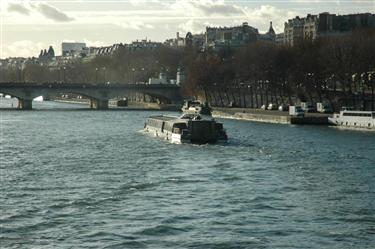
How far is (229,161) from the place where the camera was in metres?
42.5

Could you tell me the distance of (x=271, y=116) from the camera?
81562 mm

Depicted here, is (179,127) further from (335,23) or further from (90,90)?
(335,23)

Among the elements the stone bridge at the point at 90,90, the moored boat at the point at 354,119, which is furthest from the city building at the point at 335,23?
the moored boat at the point at 354,119

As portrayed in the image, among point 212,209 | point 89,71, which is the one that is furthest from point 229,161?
point 89,71

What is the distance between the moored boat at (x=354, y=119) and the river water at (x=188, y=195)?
47.9 ft

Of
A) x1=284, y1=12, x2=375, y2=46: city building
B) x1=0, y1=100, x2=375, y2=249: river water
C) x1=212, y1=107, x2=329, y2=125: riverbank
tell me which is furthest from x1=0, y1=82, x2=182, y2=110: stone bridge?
x1=0, y1=100, x2=375, y2=249: river water

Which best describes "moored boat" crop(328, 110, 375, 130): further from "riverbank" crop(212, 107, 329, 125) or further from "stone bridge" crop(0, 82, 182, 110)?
"stone bridge" crop(0, 82, 182, 110)

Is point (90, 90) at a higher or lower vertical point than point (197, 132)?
higher

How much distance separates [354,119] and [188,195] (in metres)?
41.1

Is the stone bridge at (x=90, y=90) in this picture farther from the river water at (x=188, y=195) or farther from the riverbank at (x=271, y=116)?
the river water at (x=188, y=195)

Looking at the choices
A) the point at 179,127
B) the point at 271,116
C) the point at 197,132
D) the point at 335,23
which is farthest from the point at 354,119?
the point at 335,23

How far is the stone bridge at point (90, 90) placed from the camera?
11581cm

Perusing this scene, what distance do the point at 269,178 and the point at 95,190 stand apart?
7.28 meters

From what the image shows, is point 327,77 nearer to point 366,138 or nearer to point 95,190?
point 366,138
